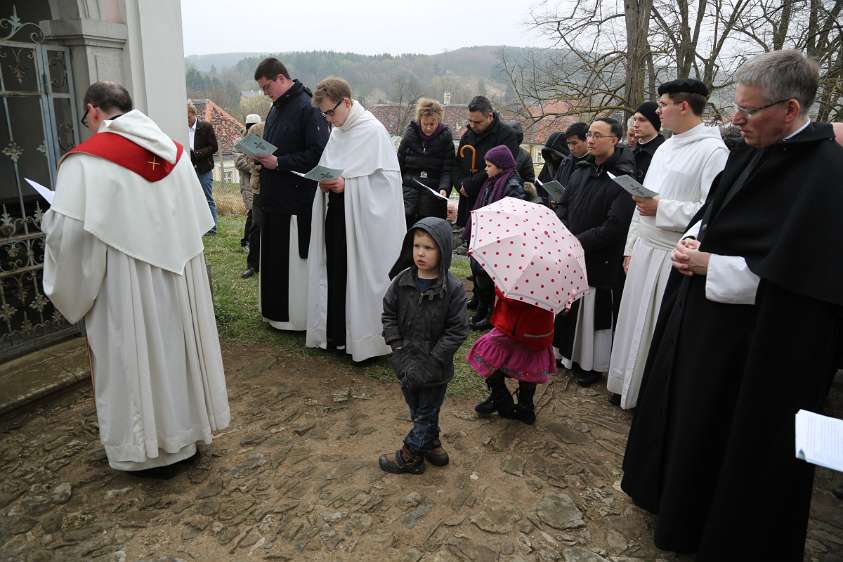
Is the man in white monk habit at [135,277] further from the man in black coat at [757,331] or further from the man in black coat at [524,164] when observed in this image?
the man in black coat at [524,164]

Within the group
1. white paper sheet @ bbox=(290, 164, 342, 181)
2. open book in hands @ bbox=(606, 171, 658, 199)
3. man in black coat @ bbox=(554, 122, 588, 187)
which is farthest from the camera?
man in black coat @ bbox=(554, 122, 588, 187)

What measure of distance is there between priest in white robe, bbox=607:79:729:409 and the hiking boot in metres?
1.40

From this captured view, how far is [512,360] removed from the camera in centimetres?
384

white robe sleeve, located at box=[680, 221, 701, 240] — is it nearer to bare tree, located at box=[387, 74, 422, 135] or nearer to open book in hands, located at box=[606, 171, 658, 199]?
open book in hands, located at box=[606, 171, 658, 199]

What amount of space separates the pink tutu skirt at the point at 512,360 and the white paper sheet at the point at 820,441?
2.04 meters

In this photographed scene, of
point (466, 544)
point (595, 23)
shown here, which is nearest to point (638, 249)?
point (466, 544)

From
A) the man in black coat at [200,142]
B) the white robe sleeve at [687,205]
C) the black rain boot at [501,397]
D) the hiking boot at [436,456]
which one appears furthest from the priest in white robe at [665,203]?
the man in black coat at [200,142]

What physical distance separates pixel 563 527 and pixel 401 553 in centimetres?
87

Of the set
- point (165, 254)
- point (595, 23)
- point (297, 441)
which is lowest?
point (297, 441)

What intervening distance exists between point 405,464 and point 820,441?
2219 millimetres

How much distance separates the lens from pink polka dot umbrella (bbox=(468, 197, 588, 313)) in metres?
3.29

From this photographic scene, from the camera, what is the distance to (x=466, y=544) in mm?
2893

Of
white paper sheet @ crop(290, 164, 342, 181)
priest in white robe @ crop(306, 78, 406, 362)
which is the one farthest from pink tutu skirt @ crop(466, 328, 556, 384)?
white paper sheet @ crop(290, 164, 342, 181)

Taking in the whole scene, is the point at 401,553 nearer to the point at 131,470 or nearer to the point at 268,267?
the point at 131,470
